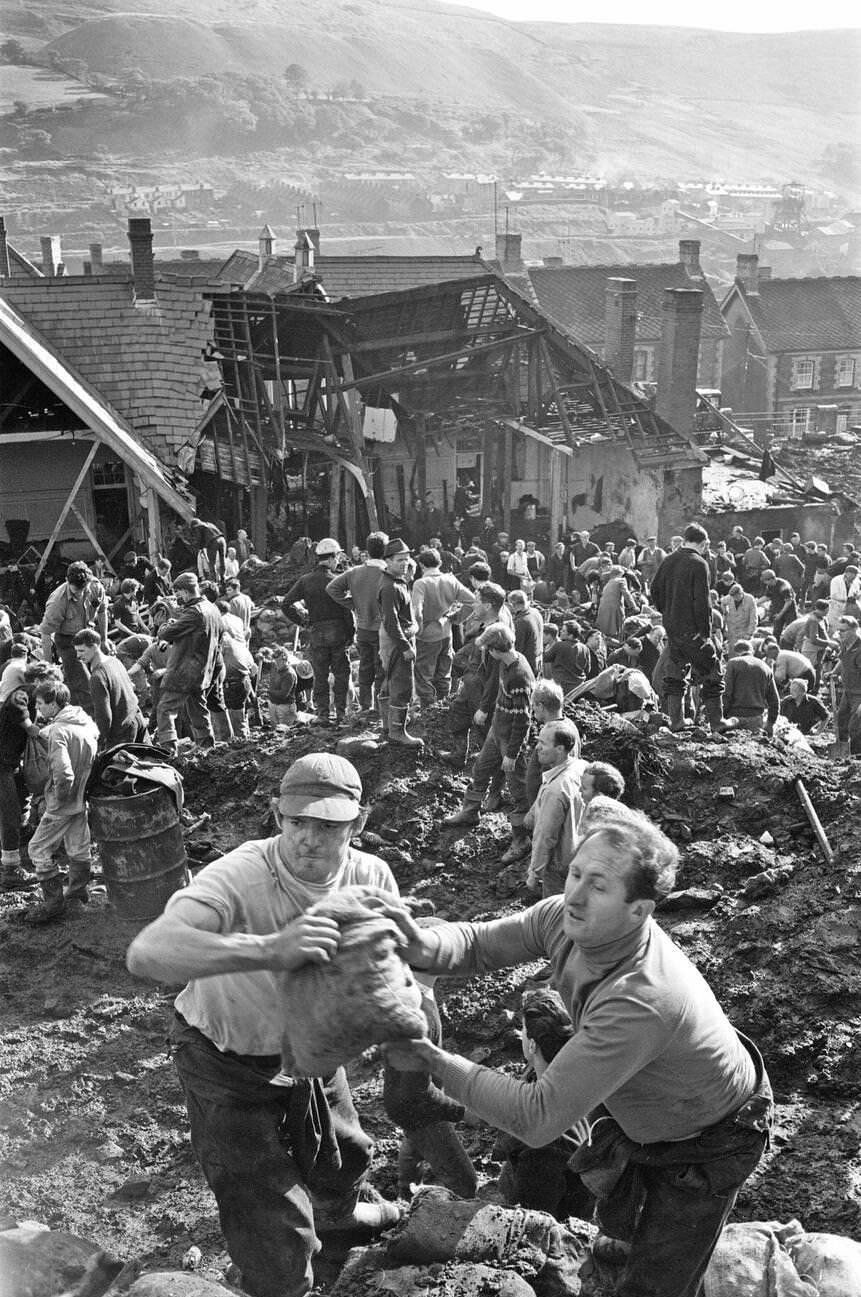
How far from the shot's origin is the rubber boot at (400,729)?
37.3 ft

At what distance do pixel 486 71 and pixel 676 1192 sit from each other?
18875 centimetres

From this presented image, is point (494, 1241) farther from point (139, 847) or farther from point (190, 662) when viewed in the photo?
point (190, 662)

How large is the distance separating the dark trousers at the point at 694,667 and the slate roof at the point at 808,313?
39.8 m

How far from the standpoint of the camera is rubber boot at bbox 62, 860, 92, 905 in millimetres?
9680

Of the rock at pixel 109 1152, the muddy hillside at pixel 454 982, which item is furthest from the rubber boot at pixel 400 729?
the rock at pixel 109 1152

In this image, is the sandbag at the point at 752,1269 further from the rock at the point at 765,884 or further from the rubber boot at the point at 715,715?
the rubber boot at the point at 715,715

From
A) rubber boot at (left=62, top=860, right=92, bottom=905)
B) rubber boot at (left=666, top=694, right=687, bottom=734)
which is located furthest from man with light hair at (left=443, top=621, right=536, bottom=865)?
rubber boot at (left=666, top=694, right=687, bottom=734)

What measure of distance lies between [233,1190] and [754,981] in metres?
4.03

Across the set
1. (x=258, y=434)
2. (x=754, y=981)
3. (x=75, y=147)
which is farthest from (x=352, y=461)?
(x=75, y=147)

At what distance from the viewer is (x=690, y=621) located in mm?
12305

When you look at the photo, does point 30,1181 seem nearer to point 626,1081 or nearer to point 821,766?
point 626,1081

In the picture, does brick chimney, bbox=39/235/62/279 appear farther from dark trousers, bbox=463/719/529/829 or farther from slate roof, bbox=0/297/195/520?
dark trousers, bbox=463/719/529/829

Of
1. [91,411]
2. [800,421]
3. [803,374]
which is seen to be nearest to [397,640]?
[91,411]

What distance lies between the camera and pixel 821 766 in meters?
11.3
